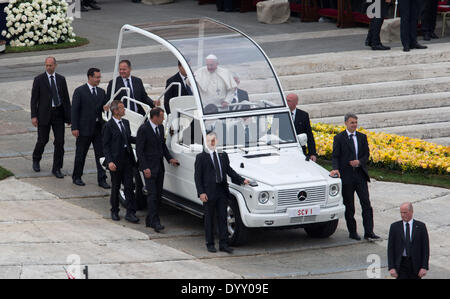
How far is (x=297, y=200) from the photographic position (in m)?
12.0

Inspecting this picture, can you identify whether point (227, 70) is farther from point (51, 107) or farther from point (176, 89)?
point (51, 107)

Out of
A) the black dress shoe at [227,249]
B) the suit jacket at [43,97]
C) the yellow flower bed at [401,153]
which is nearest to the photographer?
the black dress shoe at [227,249]

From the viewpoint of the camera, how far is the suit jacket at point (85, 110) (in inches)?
564

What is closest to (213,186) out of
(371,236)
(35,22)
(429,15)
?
(371,236)

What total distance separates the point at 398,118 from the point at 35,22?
10.1 m

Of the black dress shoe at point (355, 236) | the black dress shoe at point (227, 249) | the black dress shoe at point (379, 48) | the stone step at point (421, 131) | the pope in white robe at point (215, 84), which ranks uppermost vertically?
the pope in white robe at point (215, 84)

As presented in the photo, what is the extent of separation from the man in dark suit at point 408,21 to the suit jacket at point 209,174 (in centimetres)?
1040

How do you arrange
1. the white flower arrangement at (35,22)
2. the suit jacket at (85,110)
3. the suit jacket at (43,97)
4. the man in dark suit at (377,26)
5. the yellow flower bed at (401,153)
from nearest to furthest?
the suit jacket at (85,110)
the suit jacket at (43,97)
the yellow flower bed at (401,153)
the man in dark suit at (377,26)
the white flower arrangement at (35,22)

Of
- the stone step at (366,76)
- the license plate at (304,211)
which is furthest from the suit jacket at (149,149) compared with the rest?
the stone step at (366,76)

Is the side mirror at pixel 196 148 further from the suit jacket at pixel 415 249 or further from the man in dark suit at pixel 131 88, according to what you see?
the suit jacket at pixel 415 249

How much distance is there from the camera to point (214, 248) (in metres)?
12.1

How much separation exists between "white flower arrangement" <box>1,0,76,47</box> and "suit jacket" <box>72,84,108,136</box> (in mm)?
10277
